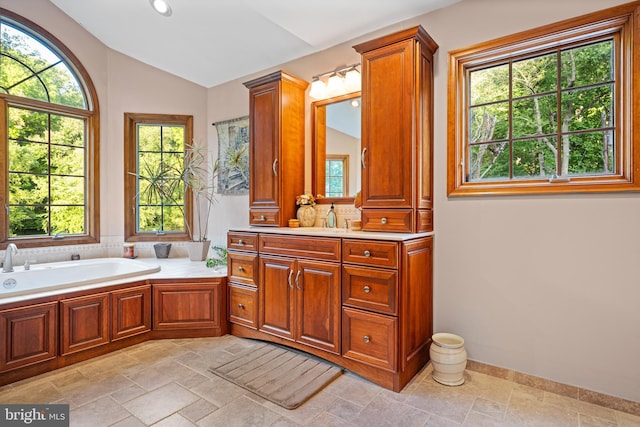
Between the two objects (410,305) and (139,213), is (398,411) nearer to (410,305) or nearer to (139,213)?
(410,305)

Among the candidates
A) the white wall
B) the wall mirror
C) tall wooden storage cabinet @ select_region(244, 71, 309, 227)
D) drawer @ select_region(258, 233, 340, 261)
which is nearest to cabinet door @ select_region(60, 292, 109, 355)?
drawer @ select_region(258, 233, 340, 261)

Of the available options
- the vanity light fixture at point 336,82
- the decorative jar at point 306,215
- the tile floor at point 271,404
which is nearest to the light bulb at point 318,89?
the vanity light fixture at point 336,82

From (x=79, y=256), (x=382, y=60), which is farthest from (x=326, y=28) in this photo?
(x=79, y=256)

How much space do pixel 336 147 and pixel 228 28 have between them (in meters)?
1.52

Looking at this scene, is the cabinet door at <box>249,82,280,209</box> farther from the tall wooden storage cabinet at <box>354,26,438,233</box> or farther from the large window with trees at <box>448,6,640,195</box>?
the large window with trees at <box>448,6,640,195</box>

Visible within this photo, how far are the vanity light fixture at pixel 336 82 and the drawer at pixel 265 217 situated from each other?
1.15 metres

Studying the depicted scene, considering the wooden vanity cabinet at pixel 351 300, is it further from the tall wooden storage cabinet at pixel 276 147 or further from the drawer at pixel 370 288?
the tall wooden storage cabinet at pixel 276 147

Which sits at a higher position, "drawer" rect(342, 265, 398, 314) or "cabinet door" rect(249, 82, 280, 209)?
"cabinet door" rect(249, 82, 280, 209)

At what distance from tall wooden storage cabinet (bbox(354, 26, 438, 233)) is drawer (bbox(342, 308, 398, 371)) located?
62 cm

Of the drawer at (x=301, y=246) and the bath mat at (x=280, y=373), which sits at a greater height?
the drawer at (x=301, y=246)

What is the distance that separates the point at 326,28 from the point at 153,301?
9.13 feet

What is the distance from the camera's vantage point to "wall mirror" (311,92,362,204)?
302 centimetres

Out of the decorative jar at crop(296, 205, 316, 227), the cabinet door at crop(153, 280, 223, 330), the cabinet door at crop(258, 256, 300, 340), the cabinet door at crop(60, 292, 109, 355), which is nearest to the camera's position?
the cabinet door at crop(60, 292, 109, 355)

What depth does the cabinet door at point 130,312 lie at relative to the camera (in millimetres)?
2754
